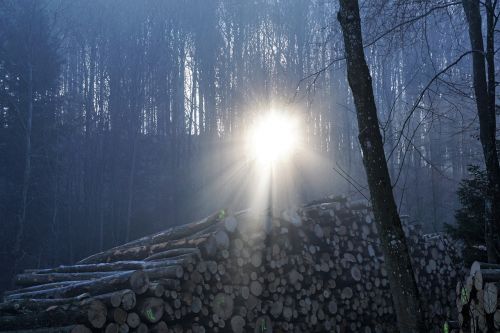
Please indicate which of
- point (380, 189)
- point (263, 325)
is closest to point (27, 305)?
Result: point (263, 325)

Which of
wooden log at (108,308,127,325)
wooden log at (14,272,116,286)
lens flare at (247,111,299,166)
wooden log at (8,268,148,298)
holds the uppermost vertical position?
lens flare at (247,111,299,166)

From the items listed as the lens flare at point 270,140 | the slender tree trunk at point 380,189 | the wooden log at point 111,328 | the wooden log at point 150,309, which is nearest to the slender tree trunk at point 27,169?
the lens flare at point 270,140

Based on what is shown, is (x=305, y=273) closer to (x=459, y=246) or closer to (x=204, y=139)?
(x=459, y=246)

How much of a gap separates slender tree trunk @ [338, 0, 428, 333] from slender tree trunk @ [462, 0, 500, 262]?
2.82 metres

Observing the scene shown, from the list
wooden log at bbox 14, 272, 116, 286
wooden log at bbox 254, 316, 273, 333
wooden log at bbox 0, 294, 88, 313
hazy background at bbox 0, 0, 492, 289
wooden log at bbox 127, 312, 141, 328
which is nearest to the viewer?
wooden log at bbox 127, 312, 141, 328

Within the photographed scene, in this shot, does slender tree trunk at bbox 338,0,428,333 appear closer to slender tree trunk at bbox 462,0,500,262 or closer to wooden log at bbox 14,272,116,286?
slender tree trunk at bbox 462,0,500,262

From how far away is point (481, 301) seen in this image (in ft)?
15.1

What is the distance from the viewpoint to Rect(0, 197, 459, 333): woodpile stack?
5.72m

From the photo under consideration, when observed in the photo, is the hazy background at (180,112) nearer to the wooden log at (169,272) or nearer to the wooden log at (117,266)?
the wooden log at (117,266)

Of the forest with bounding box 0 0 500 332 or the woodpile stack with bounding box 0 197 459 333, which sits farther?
the forest with bounding box 0 0 500 332

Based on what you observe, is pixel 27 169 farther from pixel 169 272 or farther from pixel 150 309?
pixel 150 309

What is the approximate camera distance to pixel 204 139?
2370 centimetres

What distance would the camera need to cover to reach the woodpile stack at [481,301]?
4.34 m

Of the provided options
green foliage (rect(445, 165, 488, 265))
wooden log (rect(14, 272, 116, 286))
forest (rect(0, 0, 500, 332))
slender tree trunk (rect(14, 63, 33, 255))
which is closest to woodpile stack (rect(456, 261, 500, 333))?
green foliage (rect(445, 165, 488, 265))
